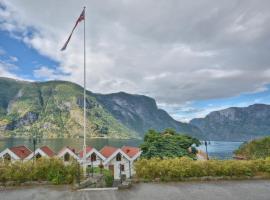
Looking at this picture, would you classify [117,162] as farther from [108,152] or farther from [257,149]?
[257,149]

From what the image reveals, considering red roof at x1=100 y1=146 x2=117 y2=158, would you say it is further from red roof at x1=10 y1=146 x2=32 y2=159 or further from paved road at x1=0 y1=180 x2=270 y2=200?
paved road at x1=0 y1=180 x2=270 y2=200

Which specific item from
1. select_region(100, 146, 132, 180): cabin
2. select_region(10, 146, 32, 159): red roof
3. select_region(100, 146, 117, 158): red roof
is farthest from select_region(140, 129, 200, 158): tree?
select_region(10, 146, 32, 159): red roof

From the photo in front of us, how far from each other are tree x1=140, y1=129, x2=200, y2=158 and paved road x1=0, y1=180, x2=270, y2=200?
1363 centimetres

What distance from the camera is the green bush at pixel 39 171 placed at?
62.7ft

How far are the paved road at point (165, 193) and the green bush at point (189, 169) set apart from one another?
147 centimetres

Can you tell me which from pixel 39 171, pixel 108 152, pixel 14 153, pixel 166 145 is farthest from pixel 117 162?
pixel 39 171

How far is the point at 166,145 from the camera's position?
33312 millimetres

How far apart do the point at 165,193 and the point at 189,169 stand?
4917 millimetres

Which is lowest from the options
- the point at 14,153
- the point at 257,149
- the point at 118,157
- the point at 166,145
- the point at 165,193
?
the point at 165,193

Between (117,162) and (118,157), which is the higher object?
(118,157)

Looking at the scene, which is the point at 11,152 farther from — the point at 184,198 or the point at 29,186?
the point at 184,198

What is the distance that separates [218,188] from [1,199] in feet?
44.2

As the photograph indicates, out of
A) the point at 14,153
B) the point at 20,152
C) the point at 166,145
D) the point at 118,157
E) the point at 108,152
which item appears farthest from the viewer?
the point at 108,152

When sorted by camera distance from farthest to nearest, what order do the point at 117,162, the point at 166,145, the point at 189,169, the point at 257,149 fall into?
the point at 117,162 < the point at 257,149 < the point at 166,145 < the point at 189,169
